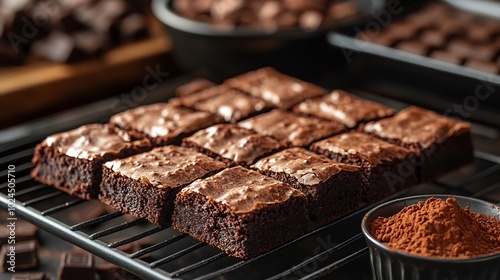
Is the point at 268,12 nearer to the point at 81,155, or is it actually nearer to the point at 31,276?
the point at 81,155

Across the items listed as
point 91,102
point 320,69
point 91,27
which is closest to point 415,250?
point 320,69

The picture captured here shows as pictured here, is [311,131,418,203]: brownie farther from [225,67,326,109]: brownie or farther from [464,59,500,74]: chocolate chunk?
[464,59,500,74]: chocolate chunk

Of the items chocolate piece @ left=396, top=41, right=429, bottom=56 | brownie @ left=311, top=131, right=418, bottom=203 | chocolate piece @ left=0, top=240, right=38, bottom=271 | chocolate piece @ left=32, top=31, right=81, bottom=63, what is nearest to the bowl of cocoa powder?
brownie @ left=311, top=131, right=418, bottom=203

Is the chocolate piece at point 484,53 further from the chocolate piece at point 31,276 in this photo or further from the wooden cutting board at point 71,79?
the chocolate piece at point 31,276

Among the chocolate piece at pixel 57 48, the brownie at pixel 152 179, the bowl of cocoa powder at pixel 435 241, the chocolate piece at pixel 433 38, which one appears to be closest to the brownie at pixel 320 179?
the brownie at pixel 152 179

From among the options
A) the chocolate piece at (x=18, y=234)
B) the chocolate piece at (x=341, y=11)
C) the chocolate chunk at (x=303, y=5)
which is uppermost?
→ the chocolate chunk at (x=303, y=5)

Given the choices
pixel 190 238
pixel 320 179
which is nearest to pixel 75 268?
pixel 190 238
